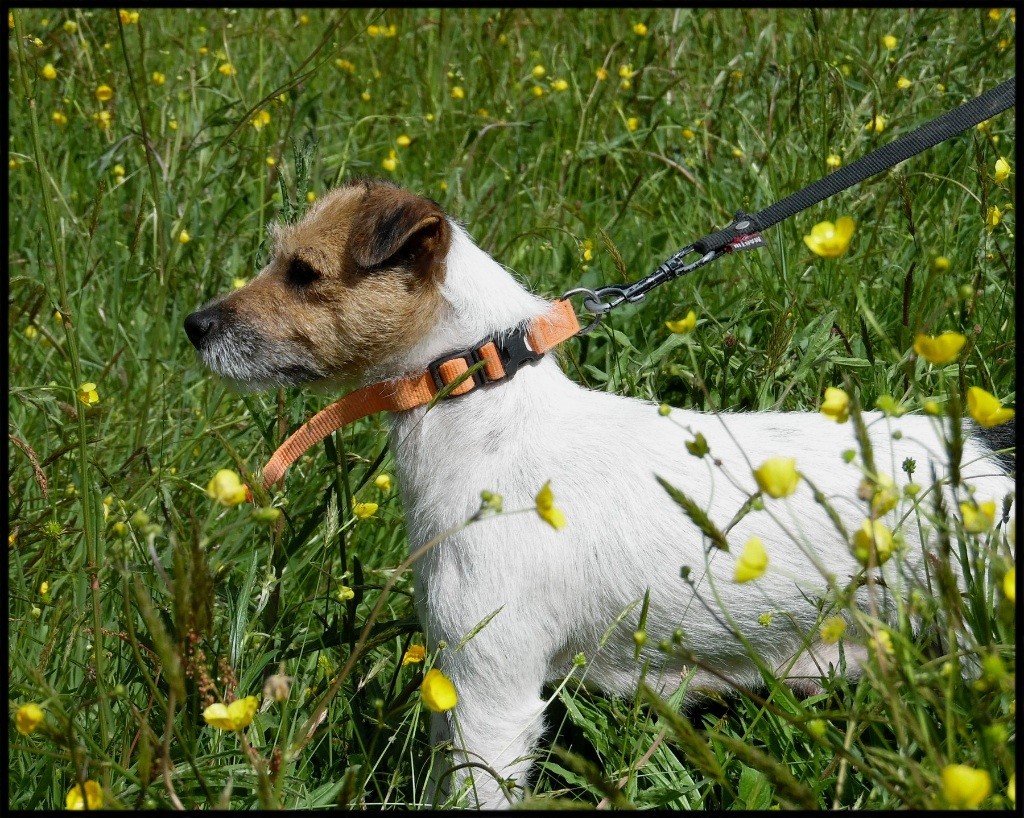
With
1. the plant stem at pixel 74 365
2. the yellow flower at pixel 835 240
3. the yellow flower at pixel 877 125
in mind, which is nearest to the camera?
the yellow flower at pixel 835 240

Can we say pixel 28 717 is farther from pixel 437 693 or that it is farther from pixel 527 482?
pixel 527 482

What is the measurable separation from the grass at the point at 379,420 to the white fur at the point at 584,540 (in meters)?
0.14

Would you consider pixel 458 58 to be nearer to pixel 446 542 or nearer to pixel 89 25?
pixel 89 25

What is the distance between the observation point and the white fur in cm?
224

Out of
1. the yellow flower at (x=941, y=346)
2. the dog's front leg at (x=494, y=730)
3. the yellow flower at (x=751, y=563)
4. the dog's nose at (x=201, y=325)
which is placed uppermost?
the yellow flower at (x=941, y=346)

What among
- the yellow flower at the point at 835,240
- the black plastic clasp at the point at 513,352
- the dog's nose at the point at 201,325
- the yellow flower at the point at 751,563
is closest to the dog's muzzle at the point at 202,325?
the dog's nose at the point at 201,325

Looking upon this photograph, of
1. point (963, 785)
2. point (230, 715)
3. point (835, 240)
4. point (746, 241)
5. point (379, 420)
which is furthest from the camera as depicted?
point (379, 420)

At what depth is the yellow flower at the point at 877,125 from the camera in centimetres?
367

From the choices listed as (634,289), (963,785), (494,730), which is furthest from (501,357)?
(963,785)

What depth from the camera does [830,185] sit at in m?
2.53

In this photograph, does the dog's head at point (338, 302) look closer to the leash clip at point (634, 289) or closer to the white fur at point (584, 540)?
the white fur at point (584, 540)

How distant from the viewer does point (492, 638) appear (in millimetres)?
2244

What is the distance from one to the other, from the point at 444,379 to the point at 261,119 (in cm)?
232

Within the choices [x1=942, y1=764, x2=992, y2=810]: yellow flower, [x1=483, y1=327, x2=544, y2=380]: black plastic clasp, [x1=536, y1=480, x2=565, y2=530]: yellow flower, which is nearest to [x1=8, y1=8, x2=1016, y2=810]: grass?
[x1=942, y1=764, x2=992, y2=810]: yellow flower
